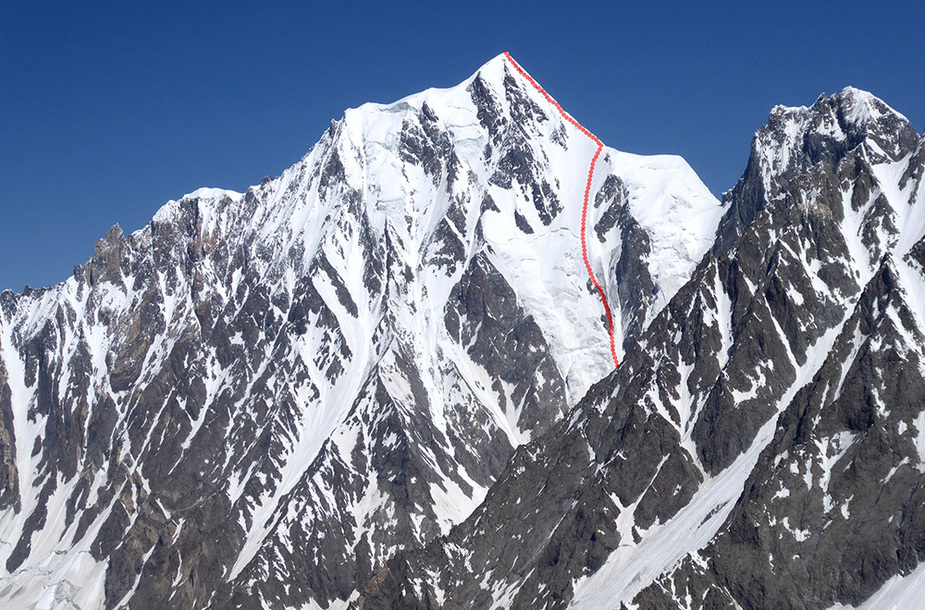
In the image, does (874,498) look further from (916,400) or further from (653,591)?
(653,591)

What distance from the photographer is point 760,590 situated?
183625 millimetres

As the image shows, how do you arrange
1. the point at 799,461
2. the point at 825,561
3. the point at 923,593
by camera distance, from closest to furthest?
1. the point at 923,593
2. the point at 825,561
3. the point at 799,461

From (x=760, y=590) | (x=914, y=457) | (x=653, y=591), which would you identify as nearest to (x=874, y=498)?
(x=914, y=457)

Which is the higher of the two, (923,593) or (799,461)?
(799,461)

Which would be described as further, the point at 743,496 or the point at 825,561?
the point at 743,496

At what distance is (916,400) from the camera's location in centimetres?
19338

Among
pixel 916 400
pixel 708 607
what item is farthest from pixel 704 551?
pixel 916 400

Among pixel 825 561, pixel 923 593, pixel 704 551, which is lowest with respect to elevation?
pixel 923 593

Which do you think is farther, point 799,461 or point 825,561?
point 799,461

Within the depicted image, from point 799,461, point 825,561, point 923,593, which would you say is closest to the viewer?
point 923,593

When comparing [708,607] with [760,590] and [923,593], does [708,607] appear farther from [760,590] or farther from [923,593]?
[923,593]

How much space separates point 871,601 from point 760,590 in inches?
609

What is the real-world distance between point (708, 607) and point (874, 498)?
27.9 meters

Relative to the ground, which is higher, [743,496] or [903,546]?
[743,496]
